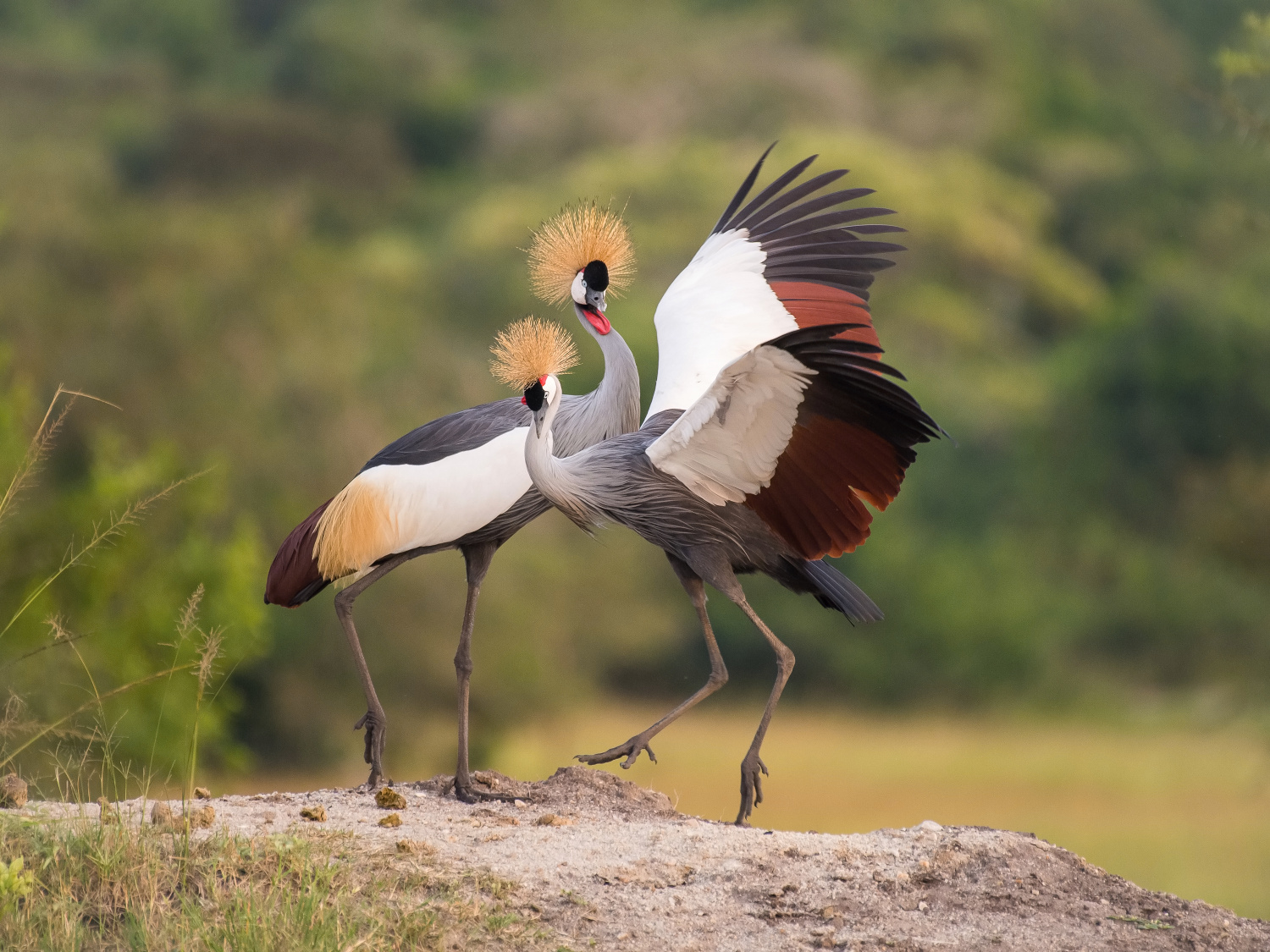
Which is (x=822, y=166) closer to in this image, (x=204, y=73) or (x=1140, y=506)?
(x=1140, y=506)

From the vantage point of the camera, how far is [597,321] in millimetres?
6020

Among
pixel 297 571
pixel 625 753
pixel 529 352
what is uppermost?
pixel 529 352

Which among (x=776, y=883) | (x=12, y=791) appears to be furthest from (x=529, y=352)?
(x=12, y=791)

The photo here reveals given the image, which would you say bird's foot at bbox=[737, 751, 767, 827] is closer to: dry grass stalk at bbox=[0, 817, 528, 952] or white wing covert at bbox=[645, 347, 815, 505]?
white wing covert at bbox=[645, 347, 815, 505]

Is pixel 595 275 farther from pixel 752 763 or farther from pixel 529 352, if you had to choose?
pixel 752 763

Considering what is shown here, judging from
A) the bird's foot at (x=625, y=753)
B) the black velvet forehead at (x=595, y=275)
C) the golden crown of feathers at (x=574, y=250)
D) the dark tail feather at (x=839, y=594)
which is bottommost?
the bird's foot at (x=625, y=753)

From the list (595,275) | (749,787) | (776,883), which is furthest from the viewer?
(595,275)

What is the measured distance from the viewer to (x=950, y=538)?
2189 centimetres

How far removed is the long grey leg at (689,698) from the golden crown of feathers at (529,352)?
811mm

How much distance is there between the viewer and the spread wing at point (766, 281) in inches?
242

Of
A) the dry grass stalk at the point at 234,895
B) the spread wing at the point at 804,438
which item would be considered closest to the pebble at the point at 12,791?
the dry grass stalk at the point at 234,895

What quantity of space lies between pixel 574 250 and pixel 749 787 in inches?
86.8

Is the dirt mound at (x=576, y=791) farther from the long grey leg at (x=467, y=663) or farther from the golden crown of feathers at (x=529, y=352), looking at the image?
the golden crown of feathers at (x=529, y=352)

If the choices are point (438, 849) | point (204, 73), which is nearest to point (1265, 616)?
point (438, 849)
